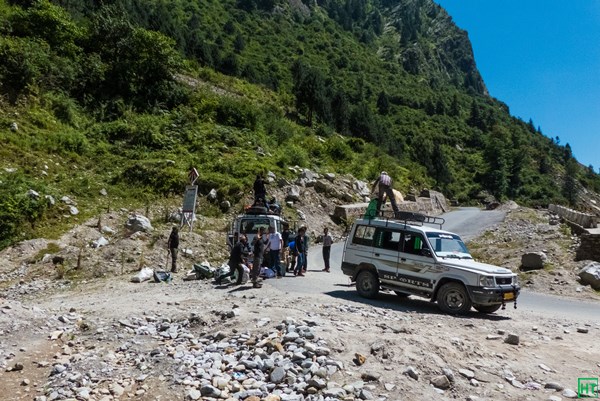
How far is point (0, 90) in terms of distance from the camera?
25.4 m

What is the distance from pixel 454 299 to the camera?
11008mm

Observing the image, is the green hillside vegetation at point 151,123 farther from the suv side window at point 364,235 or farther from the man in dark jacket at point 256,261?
the suv side window at point 364,235

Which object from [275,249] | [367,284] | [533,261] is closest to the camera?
[367,284]

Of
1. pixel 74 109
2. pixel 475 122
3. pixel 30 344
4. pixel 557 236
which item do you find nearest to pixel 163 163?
pixel 74 109

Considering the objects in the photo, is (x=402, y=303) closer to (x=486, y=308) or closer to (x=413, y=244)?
(x=413, y=244)

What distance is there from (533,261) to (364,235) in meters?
8.74

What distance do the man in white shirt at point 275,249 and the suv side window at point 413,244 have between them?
4976 millimetres

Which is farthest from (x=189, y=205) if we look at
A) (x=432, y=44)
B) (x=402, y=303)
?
(x=432, y=44)

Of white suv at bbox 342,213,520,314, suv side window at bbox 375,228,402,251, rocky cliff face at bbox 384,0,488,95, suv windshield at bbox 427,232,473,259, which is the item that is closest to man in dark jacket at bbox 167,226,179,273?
white suv at bbox 342,213,520,314

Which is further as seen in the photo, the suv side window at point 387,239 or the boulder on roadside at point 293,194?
the boulder on roadside at point 293,194

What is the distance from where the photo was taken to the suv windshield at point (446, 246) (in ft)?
38.1

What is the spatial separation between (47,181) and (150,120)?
1048 cm

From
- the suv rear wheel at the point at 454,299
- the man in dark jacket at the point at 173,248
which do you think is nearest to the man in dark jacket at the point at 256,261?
the man in dark jacket at the point at 173,248

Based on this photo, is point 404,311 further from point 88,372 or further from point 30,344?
point 30,344
